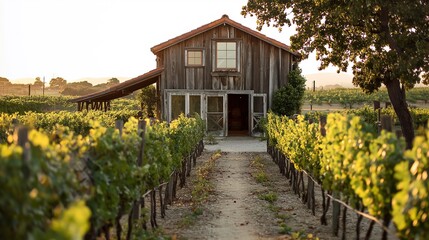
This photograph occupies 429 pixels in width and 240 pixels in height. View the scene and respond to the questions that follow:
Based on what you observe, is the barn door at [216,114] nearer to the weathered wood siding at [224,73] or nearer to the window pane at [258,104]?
the weathered wood siding at [224,73]

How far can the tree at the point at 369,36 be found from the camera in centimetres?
2106

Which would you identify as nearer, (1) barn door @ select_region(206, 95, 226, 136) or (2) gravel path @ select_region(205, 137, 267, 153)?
(2) gravel path @ select_region(205, 137, 267, 153)

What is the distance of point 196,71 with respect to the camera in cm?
3080

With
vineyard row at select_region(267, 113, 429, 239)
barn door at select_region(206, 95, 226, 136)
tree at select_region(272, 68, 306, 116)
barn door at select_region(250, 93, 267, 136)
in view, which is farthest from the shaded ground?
barn door at select_region(250, 93, 267, 136)

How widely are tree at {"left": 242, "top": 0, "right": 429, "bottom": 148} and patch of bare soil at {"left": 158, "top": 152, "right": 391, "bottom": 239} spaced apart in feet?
25.7

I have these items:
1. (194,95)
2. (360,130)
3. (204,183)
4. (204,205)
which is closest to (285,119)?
(204,183)

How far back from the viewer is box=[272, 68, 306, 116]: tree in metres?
30.6

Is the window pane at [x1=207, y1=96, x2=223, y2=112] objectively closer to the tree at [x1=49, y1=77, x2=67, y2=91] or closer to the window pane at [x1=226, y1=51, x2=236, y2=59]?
the window pane at [x1=226, y1=51, x2=236, y2=59]

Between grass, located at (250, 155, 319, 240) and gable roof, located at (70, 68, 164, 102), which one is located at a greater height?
gable roof, located at (70, 68, 164, 102)

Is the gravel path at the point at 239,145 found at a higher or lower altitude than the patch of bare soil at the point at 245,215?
higher

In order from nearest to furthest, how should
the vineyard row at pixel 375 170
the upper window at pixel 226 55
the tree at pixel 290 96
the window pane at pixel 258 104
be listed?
the vineyard row at pixel 375 170 < the tree at pixel 290 96 < the upper window at pixel 226 55 < the window pane at pixel 258 104

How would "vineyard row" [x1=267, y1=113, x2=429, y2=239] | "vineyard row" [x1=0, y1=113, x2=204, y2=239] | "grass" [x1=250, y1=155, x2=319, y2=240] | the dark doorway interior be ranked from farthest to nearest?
the dark doorway interior, "grass" [x1=250, y1=155, x2=319, y2=240], "vineyard row" [x1=267, y1=113, x2=429, y2=239], "vineyard row" [x1=0, y1=113, x2=204, y2=239]

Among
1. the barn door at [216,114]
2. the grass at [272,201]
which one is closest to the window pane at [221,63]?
the barn door at [216,114]

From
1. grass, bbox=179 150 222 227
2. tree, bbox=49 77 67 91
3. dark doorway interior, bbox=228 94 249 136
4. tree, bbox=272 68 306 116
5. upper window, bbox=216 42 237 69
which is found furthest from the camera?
tree, bbox=49 77 67 91
